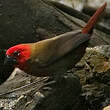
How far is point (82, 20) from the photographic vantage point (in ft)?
24.5

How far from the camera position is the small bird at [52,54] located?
5.10 meters

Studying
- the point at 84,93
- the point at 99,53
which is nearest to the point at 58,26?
the point at 99,53

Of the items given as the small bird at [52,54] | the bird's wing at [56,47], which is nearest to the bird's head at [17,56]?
the small bird at [52,54]

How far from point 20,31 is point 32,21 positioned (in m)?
0.28

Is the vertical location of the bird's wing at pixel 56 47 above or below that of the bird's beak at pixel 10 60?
above

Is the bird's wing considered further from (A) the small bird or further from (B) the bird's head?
(B) the bird's head

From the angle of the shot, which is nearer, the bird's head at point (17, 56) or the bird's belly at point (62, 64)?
the bird's head at point (17, 56)

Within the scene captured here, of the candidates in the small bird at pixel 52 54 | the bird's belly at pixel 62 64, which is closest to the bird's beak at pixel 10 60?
the small bird at pixel 52 54

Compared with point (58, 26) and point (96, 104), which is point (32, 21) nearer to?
point (58, 26)

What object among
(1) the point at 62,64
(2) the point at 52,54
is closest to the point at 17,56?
(2) the point at 52,54

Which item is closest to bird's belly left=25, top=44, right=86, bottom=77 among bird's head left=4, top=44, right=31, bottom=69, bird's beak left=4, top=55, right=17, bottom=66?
bird's head left=4, top=44, right=31, bottom=69

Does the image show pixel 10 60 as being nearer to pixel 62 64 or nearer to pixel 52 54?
pixel 52 54

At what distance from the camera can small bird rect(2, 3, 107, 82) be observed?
5098 mm

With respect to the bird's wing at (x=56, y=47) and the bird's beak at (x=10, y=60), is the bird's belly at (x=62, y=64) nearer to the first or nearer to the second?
the bird's wing at (x=56, y=47)
